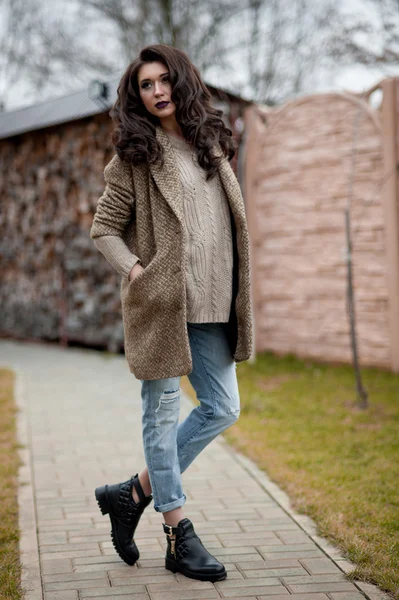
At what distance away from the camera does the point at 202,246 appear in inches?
116

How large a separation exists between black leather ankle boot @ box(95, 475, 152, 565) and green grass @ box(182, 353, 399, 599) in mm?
842

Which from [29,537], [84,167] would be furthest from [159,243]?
[84,167]

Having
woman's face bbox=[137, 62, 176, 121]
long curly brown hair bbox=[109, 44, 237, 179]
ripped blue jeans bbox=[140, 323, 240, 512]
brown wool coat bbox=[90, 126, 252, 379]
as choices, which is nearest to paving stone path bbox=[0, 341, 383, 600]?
ripped blue jeans bbox=[140, 323, 240, 512]

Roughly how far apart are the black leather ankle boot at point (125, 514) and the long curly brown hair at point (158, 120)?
125 cm

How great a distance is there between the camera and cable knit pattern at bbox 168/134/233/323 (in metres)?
2.93

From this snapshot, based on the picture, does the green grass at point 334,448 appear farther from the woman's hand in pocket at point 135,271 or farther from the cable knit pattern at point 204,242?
the woman's hand in pocket at point 135,271

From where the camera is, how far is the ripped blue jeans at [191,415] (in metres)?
2.96

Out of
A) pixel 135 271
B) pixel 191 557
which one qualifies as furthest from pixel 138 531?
pixel 135 271

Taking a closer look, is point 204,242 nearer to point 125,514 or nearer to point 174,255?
point 174,255

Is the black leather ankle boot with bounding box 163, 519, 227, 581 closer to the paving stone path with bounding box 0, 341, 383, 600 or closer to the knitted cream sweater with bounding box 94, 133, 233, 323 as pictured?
the paving stone path with bounding box 0, 341, 383, 600

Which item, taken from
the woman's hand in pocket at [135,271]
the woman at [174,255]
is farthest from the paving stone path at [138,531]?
the woman's hand in pocket at [135,271]

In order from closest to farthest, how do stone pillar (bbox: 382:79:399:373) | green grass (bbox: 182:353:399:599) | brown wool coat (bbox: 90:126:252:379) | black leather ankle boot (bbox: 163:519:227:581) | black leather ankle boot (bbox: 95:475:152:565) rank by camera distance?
brown wool coat (bbox: 90:126:252:379) → black leather ankle boot (bbox: 163:519:227:581) → black leather ankle boot (bbox: 95:475:152:565) → green grass (bbox: 182:353:399:599) → stone pillar (bbox: 382:79:399:373)

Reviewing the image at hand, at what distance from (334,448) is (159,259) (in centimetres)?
249

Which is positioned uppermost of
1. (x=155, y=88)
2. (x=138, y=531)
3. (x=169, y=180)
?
(x=155, y=88)
